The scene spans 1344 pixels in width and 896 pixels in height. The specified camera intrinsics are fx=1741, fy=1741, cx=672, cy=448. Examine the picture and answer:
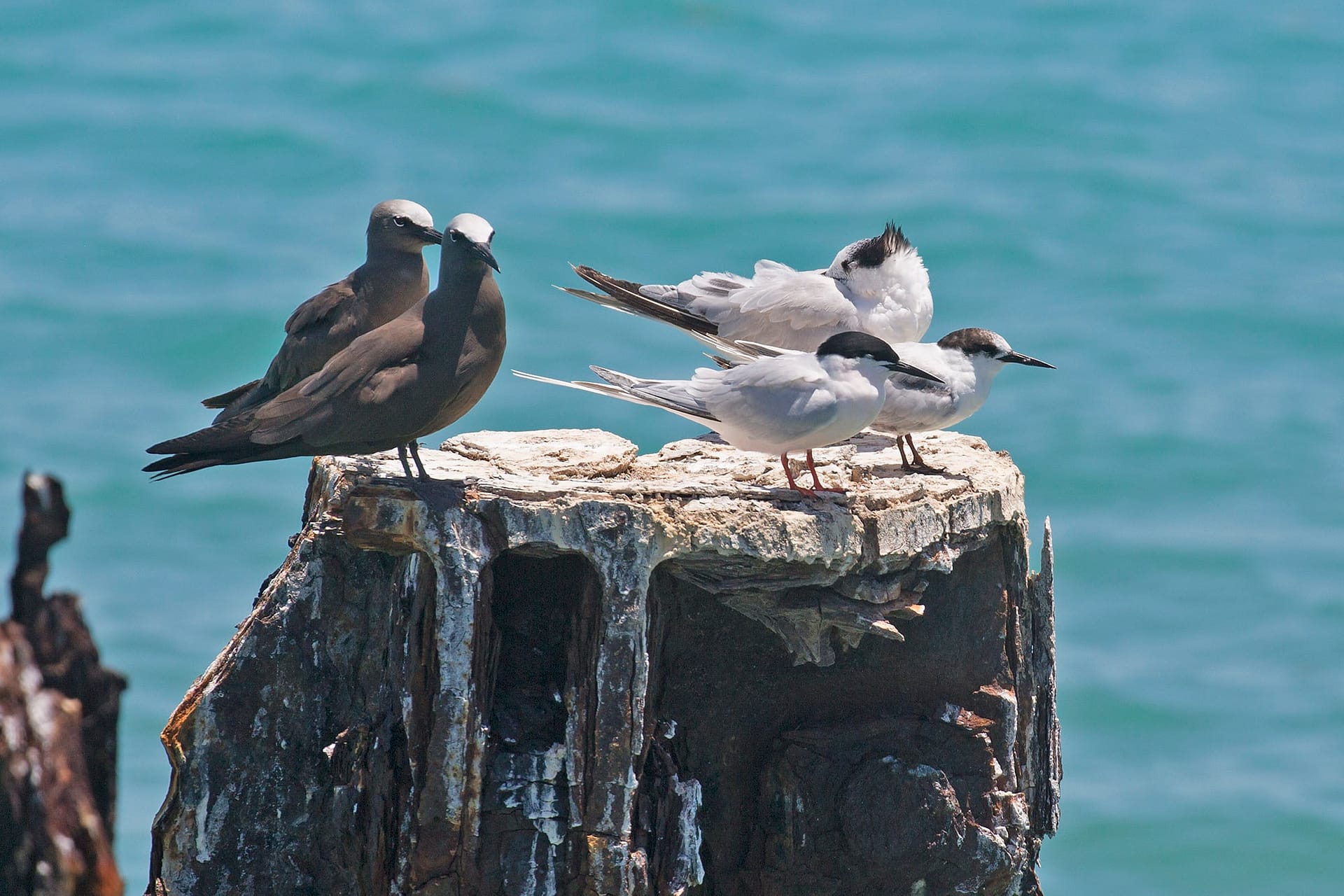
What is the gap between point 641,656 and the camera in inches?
254

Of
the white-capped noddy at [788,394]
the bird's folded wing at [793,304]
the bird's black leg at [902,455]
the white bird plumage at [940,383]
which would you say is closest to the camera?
the white-capped noddy at [788,394]

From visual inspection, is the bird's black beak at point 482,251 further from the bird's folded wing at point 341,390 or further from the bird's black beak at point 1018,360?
the bird's black beak at point 1018,360

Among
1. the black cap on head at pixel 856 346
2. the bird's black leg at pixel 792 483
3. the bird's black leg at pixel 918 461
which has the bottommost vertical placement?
the bird's black leg at pixel 792 483

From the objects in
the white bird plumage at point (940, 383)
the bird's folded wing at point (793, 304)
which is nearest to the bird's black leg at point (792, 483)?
the white bird plumage at point (940, 383)

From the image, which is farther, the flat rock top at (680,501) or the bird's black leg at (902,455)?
the bird's black leg at (902,455)

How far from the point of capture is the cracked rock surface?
6.43 m

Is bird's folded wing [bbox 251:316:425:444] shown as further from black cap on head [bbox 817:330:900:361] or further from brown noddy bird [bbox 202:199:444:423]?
black cap on head [bbox 817:330:900:361]

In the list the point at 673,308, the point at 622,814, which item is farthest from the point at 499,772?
the point at 673,308

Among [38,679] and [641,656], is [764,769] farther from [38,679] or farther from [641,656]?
[38,679]

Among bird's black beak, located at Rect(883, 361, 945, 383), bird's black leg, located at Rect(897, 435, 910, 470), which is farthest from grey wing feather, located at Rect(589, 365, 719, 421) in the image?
bird's black leg, located at Rect(897, 435, 910, 470)

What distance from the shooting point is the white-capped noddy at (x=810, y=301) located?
28.0 feet

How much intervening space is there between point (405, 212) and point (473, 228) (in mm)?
717

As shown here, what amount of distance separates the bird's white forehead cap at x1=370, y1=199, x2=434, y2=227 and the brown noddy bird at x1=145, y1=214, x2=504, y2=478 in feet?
1.92

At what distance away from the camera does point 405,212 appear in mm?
7133
